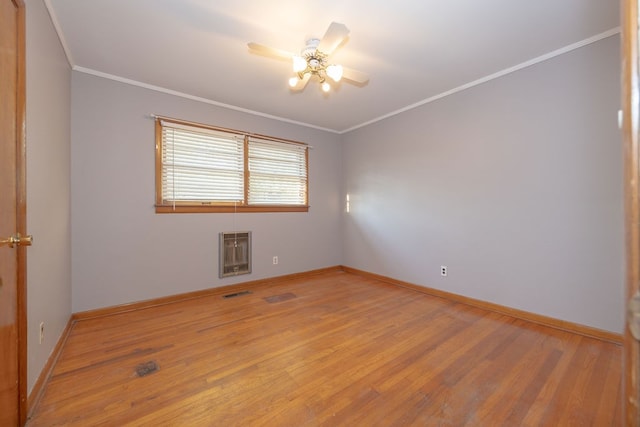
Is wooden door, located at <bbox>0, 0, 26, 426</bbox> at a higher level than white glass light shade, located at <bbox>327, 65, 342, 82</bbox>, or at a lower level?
lower

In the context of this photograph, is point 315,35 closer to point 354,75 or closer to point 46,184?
point 354,75

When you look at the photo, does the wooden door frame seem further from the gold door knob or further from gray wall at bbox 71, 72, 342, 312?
gray wall at bbox 71, 72, 342, 312

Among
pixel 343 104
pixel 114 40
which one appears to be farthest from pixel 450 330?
pixel 114 40

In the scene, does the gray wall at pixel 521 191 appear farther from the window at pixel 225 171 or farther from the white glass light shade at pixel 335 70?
the white glass light shade at pixel 335 70

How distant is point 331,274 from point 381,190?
165 cm

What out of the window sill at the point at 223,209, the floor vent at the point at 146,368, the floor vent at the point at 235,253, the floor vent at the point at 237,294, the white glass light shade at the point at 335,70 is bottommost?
the floor vent at the point at 146,368

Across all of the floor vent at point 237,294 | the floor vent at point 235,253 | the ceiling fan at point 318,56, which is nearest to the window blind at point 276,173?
the floor vent at point 235,253

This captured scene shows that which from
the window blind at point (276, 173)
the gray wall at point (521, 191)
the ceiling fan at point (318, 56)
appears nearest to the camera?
the ceiling fan at point (318, 56)

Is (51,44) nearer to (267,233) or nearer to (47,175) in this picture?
(47,175)

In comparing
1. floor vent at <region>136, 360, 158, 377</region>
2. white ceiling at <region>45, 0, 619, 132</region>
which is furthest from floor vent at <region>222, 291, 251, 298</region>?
white ceiling at <region>45, 0, 619, 132</region>

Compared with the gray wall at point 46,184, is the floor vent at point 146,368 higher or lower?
lower

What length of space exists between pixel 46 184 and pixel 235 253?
2076mm

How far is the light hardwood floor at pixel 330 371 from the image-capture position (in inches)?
56.4

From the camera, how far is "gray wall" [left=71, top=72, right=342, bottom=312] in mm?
2621
